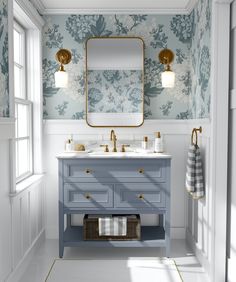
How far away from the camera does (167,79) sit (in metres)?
3.90

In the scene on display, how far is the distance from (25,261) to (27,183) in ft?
2.22

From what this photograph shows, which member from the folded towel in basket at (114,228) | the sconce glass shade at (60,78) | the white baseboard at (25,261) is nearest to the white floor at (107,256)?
the white baseboard at (25,261)

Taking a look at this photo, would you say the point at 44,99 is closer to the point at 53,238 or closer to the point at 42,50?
the point at 42,50

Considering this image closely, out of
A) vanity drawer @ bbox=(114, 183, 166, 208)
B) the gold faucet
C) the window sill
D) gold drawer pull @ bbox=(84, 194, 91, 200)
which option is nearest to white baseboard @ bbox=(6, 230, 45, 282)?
the window sill

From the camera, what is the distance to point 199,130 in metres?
3.48

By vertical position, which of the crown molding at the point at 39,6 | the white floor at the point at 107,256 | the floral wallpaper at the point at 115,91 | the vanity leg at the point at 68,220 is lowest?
the white floor at the point at 107,256

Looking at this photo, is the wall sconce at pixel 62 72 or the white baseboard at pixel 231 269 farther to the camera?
the wall sconce at pixel 62 72

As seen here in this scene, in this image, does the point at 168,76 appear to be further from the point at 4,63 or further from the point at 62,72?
the point at 4,63

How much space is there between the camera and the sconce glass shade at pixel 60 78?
12.7 feet

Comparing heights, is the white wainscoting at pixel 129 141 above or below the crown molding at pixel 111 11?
below

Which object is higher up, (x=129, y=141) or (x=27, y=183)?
(x=129, y=141)

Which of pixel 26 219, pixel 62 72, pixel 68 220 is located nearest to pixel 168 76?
pixel 62 72

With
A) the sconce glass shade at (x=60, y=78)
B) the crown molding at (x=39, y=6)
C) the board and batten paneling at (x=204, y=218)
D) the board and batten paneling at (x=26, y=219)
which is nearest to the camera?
the board and batten paneling at (x=26, y=219)

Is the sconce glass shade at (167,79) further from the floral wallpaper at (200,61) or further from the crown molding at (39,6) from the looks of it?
the crown molding at (39,6)
